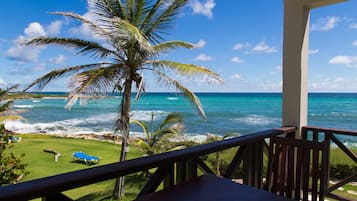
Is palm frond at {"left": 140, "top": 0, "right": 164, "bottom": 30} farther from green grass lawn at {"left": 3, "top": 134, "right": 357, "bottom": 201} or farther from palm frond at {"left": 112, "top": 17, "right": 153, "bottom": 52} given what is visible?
green grass lawn at {"left": 3, "top": 134, "right": 357, "bottom": 201}

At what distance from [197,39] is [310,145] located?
71.5 feet

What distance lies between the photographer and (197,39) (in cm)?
2284

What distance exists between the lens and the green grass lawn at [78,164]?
22.5 ft

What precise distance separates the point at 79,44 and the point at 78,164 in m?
5.60

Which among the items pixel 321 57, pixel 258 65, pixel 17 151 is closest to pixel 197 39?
pixel 258 65

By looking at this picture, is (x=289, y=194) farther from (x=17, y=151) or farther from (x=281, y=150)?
(x=17, y=151)

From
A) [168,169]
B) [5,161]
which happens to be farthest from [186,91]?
[168,169]

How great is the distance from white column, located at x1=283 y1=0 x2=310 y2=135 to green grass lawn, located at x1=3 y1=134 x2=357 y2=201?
2.97 m

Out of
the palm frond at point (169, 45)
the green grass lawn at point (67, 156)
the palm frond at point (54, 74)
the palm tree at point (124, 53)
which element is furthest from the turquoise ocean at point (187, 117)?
the palm frond at point (169, 45)

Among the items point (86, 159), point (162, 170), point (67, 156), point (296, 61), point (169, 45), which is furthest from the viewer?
point (67, 156)

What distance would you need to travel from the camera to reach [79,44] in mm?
5457

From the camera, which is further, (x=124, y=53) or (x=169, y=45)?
(x=169, y=45)

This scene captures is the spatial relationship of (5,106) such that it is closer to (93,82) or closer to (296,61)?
(93,82)

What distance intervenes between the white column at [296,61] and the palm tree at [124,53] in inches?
97.6
